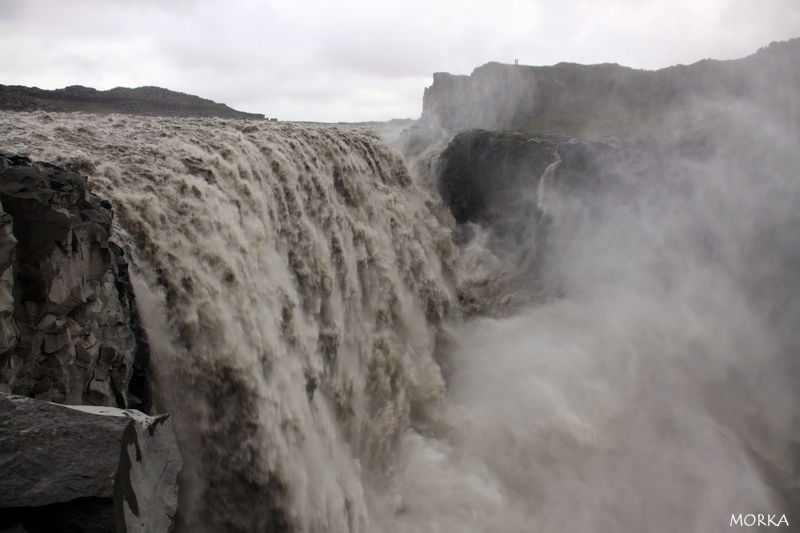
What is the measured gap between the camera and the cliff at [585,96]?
25.8 metres

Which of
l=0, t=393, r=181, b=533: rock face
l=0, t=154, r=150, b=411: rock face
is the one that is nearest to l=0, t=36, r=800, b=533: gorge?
l=0, t=154, r=150, b=411: rock face

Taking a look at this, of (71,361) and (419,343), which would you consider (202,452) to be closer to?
(71,361)

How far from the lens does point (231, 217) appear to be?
6.46 m

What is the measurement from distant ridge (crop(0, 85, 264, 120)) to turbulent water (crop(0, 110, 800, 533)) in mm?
5157

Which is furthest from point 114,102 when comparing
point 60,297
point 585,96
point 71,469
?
point 585,96

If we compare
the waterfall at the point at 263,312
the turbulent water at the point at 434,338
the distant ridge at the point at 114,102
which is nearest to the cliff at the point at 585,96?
the distant ridge at the point at 114,102

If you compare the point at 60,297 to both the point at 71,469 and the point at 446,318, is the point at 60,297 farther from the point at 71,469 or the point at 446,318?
the point at 446,318

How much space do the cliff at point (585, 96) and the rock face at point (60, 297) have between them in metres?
21.5

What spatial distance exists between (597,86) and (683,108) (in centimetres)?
663

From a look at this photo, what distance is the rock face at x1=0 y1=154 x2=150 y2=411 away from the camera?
3.62m

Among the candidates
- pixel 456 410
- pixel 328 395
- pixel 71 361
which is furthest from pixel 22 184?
pixel 456 410

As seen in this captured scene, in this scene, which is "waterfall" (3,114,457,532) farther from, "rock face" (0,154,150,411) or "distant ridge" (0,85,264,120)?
"distant ridge" (0,85,264,120)

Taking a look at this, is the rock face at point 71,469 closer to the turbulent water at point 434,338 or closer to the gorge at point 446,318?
the gorge at point 446,318

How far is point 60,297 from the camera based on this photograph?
3893mm
